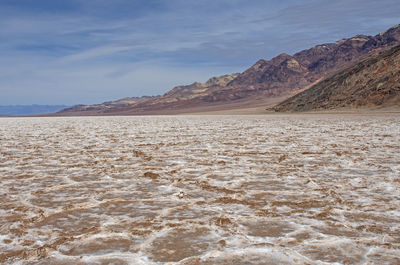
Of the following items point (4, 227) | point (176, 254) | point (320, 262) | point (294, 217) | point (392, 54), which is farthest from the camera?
point (392, 54)

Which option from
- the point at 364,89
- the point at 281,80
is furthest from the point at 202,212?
the point at 281,80

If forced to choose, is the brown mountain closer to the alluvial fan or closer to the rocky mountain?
the rocky mountain

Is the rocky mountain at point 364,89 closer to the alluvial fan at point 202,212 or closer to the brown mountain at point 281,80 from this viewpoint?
the alluvial fan at point 202,212

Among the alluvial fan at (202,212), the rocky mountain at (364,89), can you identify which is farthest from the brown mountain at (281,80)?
the alluvial fan at (202,212)

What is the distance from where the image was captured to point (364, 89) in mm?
45125

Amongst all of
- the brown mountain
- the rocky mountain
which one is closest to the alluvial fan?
the rocky mountain

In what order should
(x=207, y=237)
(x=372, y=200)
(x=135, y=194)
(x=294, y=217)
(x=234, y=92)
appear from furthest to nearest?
(x=234, y=92), (x=135, y=194), (x=372, y=200), (x=294, y=217), (x=207, y=237)

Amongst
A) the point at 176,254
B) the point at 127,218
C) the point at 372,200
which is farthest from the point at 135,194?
the point at 372,200

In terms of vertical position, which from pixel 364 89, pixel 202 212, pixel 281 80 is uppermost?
pixel 281 80

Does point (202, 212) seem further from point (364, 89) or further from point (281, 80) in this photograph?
point (281, 80)

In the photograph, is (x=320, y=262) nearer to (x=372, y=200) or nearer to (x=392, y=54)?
(x=372, y=200)

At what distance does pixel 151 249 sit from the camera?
2.44 metres

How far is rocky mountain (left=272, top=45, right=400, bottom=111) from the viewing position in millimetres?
41444

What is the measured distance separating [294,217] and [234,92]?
113936 mm
